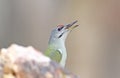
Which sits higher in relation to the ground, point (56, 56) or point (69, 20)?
point (69, 20)

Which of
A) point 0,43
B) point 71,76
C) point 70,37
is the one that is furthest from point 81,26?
point 71,76

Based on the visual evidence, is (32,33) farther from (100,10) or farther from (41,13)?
(100,10)

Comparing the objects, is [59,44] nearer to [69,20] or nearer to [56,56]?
[56,56]

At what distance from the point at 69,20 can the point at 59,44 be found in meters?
3.75

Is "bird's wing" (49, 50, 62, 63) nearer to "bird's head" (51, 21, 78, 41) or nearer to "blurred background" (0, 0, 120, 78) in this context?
"bird's head" (51, 21, 78, 41)

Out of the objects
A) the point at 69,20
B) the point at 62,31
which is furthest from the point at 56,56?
the point at 69,20

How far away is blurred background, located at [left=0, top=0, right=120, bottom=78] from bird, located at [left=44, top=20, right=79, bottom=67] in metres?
3.70

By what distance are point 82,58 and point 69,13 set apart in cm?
71

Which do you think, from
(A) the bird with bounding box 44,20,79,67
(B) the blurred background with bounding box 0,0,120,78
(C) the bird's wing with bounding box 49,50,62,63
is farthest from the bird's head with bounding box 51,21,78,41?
(B) the blurred background with bounding box 0,0,120,78

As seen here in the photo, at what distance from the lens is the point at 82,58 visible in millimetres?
7543

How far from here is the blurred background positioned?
7.51m

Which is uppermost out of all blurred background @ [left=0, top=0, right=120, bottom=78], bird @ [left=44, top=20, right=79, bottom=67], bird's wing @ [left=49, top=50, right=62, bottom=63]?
blurred background @ [left=0, top=0, right=120, bottom=78]

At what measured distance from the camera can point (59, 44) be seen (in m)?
3.74

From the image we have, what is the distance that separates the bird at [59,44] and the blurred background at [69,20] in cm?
370
